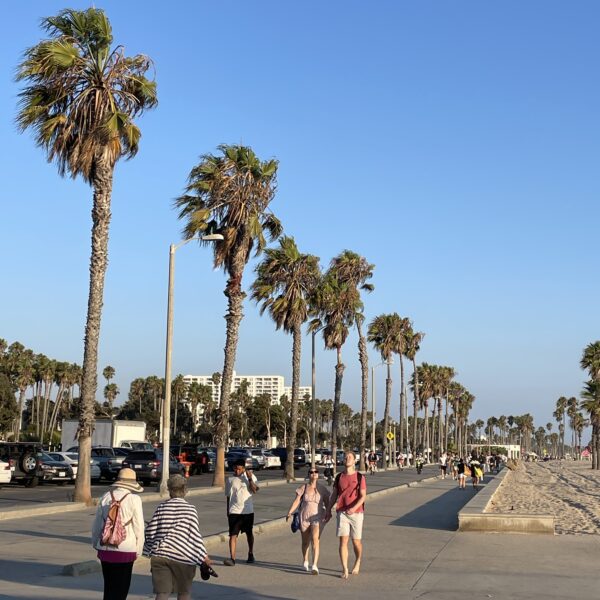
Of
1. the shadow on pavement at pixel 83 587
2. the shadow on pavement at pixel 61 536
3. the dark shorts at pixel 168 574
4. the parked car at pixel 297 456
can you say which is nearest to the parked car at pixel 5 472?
the shadow on pavement at pixel 61 536

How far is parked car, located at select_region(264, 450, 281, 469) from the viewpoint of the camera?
65.9m

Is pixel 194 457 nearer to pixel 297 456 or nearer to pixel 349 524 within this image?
pixel 297 456

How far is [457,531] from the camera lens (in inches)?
766

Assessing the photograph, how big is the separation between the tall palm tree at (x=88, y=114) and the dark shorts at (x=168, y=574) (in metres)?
17.0

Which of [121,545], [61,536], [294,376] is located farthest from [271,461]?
[121,545]

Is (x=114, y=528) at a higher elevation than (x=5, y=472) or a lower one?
higher

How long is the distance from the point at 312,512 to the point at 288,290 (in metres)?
32.6

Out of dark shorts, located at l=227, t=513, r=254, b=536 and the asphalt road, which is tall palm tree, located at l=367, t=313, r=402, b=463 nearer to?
the asphalt road

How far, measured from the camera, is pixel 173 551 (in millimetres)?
8125

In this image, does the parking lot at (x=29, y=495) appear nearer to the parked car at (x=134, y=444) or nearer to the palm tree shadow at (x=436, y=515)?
the palm tree shadow at (x=436, y=515)

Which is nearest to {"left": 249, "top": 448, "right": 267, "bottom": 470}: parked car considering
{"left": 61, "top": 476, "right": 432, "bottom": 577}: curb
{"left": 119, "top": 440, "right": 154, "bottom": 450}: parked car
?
{"left": 119, "top": 440, "right": 154, "bottom": 450}: parked car

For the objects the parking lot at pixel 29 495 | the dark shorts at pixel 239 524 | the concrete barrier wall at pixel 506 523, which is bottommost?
the parking lot at pixel 29 495

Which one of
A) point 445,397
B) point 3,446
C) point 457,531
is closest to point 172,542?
point 457,531

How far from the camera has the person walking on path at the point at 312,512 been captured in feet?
43.3
